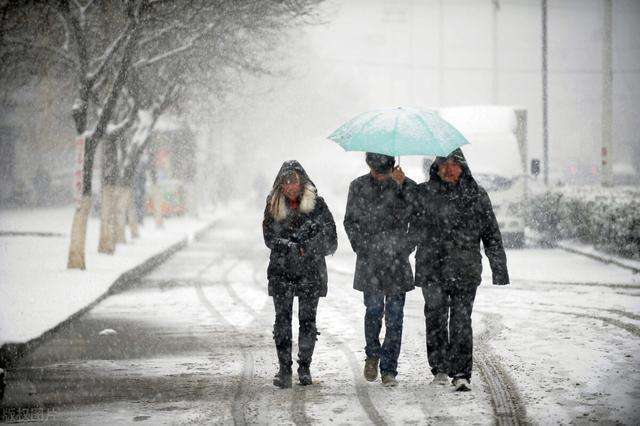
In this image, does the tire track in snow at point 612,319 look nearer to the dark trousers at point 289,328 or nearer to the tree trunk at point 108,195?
the dark trousers at point 289,328

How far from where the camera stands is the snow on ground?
35.8 feet

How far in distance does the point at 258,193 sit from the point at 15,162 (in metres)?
12.6

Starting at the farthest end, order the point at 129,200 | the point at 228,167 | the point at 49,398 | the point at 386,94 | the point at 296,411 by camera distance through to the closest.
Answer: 1. the point at 386,94
2. the point at 228,167
3. the point at 129,200
4. the point at 49,398
5. the point at 296,411

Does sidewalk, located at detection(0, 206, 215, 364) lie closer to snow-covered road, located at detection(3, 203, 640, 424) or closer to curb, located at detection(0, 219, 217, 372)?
curb, located at detection(0, 219, 217, 372)

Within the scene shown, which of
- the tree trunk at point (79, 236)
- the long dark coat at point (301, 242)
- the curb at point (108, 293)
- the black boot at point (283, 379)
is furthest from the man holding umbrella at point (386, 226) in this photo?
the tree trunk at point (79, 236)

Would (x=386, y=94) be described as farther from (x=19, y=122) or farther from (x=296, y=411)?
(x=296, y=411)

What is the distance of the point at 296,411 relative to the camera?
6.63m

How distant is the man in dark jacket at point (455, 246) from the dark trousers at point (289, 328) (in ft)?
3.01

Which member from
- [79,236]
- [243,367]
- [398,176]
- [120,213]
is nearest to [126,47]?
[79,236]

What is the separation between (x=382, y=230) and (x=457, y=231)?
0.59m

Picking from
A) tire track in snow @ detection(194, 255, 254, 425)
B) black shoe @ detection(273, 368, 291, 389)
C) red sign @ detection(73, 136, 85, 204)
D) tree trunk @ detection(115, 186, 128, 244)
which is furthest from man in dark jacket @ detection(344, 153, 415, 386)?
tree trunk @ detection(115, 186, 128, 244)

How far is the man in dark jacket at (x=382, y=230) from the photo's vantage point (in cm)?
728

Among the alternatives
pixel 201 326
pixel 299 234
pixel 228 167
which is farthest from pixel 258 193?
pixel 299 234

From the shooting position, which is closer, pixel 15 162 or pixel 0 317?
pixel 0 317
